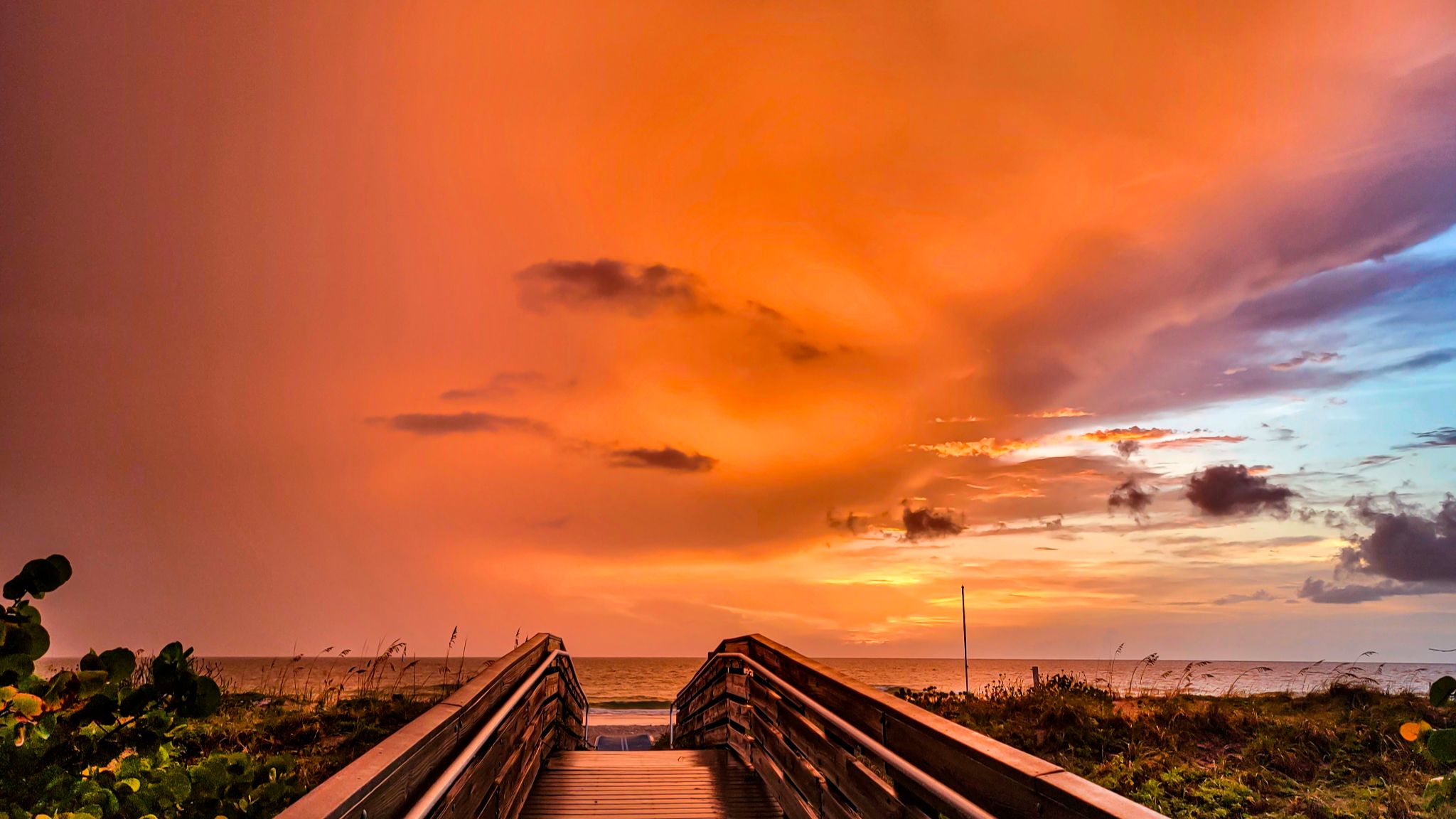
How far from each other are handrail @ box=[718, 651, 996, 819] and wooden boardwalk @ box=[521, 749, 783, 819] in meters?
1.07

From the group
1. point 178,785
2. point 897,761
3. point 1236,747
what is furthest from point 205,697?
point 1236,747

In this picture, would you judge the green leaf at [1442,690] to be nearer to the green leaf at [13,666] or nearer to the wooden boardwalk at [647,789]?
the wooden boardwalk at [647,789]

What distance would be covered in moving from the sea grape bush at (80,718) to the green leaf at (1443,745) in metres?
3.70

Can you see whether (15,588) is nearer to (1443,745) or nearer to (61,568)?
(61,568)

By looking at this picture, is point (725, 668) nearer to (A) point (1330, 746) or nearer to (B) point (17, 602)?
(A) point (1330, 746)

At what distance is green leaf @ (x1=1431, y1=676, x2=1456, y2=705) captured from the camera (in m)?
2.62

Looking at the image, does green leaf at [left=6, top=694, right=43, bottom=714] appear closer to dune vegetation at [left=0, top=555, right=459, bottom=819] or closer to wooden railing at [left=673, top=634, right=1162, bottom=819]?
dune vegetation at [left=0, top=555, right=459, bottom=819]

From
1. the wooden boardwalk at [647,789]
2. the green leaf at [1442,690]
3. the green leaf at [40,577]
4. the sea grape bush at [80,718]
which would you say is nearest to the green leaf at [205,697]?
the sea grape bush at [80,718]

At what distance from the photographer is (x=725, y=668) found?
8.32m

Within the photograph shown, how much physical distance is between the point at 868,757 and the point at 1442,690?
2.67 metres

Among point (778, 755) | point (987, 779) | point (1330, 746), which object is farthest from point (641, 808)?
point (1330, 746)

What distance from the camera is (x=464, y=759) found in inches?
115

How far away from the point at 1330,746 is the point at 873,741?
7.29m

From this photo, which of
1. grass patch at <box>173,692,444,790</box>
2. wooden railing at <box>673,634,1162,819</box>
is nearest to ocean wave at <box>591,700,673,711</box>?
grass patch at <box>173,692,444,790</box>
